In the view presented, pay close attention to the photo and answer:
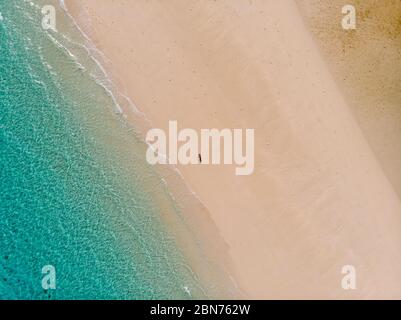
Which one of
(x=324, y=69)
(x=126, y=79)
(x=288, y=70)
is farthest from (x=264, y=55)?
(x=126, y=79)

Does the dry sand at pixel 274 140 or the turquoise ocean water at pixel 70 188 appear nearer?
the dry sand at pixel 274 140

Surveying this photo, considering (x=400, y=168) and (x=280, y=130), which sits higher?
(x=280, y=130)

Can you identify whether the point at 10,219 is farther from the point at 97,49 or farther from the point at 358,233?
the point at 358,233

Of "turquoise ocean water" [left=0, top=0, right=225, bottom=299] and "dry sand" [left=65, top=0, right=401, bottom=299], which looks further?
"turquoise ocean water" [left=0, top=0, right=225, bottom=299]
